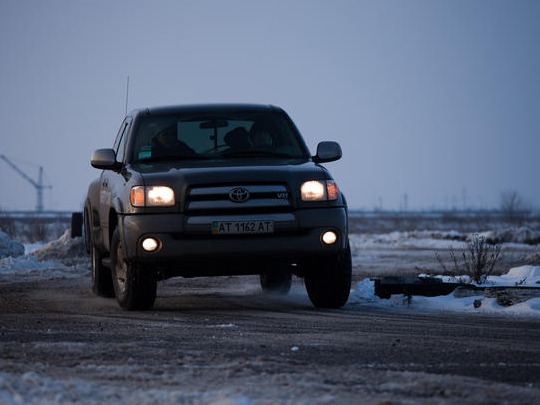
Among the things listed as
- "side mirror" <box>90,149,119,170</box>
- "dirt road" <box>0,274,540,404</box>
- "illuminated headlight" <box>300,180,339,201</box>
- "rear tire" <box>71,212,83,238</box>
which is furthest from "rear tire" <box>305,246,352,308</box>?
"rear tire" <box>71,212,83,238</box>

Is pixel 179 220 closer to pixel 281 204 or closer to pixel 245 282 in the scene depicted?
pixel 281 204

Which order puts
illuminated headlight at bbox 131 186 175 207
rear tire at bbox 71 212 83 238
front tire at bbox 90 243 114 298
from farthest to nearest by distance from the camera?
rear tire at bbox 71 212 83 238 → front tire at bbox 90 243 114 298 → illuminated headlight at bbox 131 186 175 207

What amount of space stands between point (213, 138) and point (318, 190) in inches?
61.0

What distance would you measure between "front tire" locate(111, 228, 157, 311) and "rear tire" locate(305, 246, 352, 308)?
1.65 meters

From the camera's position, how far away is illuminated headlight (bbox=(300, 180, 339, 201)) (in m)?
10.3

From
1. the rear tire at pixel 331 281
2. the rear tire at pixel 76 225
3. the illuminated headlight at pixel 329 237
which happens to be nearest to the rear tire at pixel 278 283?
the rear tire at pixel 331 281

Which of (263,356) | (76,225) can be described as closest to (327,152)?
(263,356)

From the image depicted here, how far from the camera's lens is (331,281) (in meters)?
10.8

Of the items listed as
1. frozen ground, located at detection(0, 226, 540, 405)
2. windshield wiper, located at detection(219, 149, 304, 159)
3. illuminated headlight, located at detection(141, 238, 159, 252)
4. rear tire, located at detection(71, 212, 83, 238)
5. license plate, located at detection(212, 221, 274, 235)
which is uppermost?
windshield wiper, located at detection(219, 149, 304, 159)

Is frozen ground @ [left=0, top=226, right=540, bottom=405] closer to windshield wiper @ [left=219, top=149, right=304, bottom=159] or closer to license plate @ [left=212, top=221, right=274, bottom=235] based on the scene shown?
license plate @ [left=212, top=221, right=274, bottom=235]

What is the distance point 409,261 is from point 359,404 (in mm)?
19491

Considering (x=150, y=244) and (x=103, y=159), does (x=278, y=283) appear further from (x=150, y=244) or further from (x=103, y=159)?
(x=150, y=244)

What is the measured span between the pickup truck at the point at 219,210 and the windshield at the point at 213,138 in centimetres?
1

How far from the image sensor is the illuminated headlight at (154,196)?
1009cm
